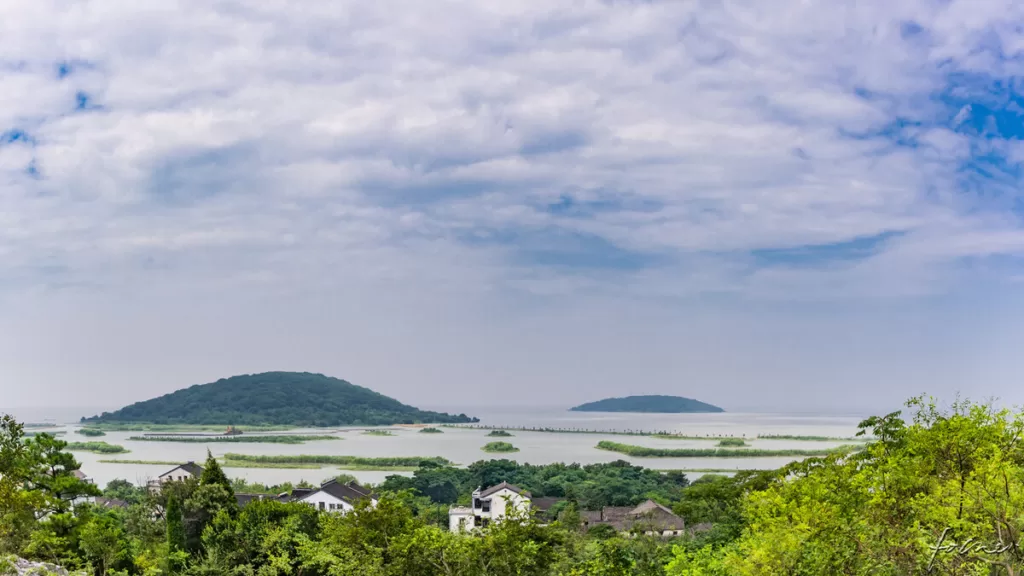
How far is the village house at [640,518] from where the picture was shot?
2469cm

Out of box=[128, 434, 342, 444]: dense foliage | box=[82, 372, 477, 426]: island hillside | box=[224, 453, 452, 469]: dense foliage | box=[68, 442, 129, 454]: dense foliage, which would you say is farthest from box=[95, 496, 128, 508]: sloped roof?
box=[82, 372, 477, 426]: island hillside

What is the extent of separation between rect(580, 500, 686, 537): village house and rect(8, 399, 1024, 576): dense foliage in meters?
8.51

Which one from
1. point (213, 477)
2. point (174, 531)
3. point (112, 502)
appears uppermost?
point (213, 477)

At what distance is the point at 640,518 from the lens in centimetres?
2730

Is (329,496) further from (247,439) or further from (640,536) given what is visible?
(247,439)

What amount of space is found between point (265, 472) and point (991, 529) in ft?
156

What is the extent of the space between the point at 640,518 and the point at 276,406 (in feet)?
313

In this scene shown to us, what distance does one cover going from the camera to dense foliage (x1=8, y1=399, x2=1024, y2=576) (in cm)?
661

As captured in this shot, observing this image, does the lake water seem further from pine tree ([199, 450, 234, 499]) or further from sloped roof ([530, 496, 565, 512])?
pine tree ([199, 450, 234, 499])

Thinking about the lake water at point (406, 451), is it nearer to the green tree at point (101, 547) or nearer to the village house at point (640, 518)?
the village house at point (640, 518)

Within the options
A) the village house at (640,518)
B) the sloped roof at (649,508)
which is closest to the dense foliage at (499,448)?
the village house at (640,518)

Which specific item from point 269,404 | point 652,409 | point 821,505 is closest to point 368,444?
point 269,404

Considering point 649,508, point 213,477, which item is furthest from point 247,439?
point 213,477

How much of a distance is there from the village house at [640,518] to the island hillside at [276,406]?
82239mm
